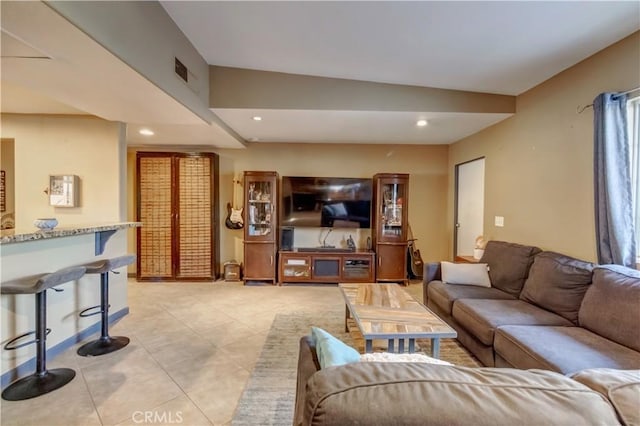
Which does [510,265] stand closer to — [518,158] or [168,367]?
[518,158]

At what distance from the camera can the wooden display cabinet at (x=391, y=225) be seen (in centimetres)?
491

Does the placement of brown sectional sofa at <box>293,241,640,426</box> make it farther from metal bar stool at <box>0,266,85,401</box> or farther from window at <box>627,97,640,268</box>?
metal bar stool at <box>0,266,85,401</box>

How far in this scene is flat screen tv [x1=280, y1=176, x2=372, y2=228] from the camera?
506 cm

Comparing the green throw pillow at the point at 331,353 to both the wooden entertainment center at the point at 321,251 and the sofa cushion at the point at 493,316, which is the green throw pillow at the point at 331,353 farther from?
the wooden entertainment center at the point at 321,251

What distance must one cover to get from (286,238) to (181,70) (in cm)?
309

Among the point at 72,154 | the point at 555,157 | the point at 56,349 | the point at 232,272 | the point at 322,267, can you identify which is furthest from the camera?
the point at 232,272

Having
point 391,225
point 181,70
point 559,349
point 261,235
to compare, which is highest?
point 181,70

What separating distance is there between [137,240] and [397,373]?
5262 mm

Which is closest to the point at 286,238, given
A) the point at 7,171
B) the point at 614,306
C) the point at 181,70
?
the point at 181,70

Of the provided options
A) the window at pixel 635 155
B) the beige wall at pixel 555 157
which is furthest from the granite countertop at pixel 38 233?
the window at pixel 635 155

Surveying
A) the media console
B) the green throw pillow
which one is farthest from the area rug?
the media console

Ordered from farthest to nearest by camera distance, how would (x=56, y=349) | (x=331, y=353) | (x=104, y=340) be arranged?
(x=104, y=340), (x=56, y=349), (x=331, y=353)

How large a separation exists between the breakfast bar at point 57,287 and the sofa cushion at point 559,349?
10.7 ft

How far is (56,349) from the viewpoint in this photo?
8.62 ft
